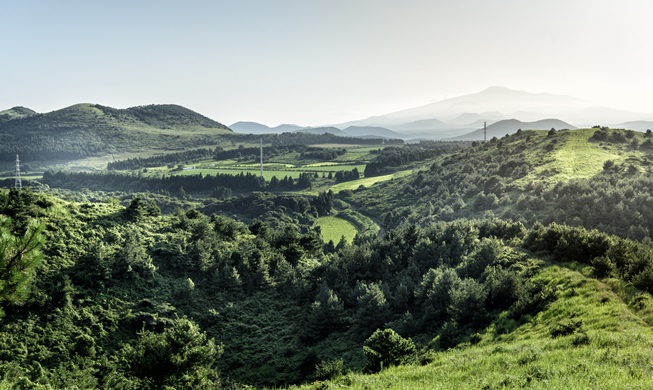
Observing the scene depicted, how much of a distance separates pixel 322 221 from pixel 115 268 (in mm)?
89758

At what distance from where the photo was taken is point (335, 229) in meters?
116

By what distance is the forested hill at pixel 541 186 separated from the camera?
213ft

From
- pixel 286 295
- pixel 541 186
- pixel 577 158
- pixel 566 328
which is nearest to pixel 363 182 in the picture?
pixel 577 158

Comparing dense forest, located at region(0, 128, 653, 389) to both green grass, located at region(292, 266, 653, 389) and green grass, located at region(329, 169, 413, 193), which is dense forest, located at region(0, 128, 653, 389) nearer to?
green grass, located at region(292, 266, 653, 389)

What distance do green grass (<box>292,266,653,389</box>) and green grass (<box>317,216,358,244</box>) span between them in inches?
3204

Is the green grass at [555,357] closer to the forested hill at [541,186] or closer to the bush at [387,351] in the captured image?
the bush at [387,351]

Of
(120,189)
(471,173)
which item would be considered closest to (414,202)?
(471,173)

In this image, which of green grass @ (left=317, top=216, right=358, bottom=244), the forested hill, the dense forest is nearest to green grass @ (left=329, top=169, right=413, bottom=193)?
the forested hill

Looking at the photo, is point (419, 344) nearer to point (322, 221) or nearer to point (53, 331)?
point (53, 331)

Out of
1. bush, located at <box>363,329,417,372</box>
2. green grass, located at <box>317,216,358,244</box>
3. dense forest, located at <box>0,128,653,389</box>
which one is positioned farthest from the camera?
green grass, located at <box>317,216,358,244</box>

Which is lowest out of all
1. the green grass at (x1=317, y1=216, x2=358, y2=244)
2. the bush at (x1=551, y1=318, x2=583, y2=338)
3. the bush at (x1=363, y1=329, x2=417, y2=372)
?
the green grass at (x1=317, y1=216, x2=358, y2=244)

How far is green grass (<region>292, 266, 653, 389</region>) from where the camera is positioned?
13.5 meters

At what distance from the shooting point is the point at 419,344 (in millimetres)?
26984

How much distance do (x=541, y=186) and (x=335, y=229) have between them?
57472 mm
